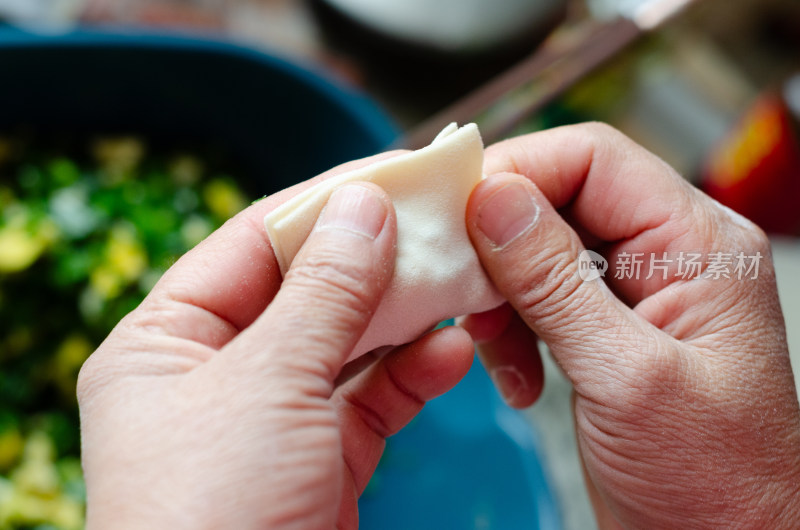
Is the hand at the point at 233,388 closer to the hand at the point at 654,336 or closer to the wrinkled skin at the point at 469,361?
the wrinkled skin at the point at 469,361

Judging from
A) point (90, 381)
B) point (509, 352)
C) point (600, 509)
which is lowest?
point (600, 509)

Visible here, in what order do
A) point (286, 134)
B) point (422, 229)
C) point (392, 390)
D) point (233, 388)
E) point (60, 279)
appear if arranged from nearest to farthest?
point (233, 388) < point (422, 229) < point (392, 390) < point (60, 279) < point (286, 134)

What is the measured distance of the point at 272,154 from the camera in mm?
1049

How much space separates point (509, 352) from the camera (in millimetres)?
682

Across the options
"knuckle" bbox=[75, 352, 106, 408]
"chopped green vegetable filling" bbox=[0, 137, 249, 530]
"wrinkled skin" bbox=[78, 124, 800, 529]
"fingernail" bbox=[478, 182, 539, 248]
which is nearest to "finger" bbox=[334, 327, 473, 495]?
"wrinkled skin" bbox=[78, 124, 800, 529]

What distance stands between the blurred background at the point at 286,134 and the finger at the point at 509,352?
4 centimetres

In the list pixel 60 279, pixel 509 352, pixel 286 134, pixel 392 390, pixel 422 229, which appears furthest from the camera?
pixel 286 134

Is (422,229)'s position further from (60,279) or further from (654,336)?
(60,279)

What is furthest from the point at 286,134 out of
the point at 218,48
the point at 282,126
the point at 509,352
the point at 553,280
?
the point at 553,280

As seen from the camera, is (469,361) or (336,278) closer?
(336,278)

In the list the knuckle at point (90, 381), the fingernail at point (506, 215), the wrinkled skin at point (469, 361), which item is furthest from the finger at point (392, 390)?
the knuckle at point (90, 381)

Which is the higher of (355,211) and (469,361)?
(355,211)

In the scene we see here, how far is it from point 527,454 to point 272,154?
652 millimetres

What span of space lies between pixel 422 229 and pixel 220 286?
6.2 inches
